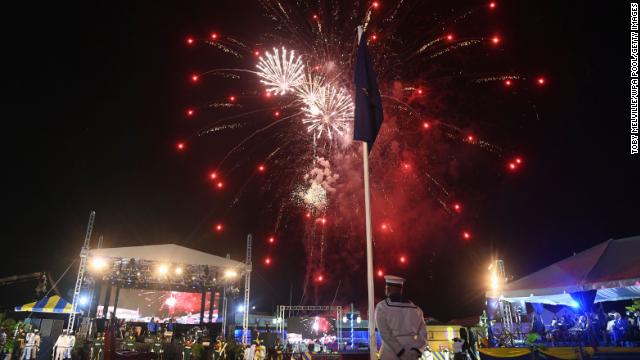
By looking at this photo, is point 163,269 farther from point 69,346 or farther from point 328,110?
point 328,110

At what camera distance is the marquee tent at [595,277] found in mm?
12367

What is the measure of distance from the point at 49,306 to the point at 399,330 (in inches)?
1034

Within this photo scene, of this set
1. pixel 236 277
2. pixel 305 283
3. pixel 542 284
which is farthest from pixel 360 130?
pixel 305 283

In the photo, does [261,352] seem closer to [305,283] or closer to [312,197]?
[312,197]

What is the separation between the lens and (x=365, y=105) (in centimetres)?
633

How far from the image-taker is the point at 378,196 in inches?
750

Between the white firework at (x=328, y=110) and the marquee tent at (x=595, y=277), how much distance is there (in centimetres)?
892

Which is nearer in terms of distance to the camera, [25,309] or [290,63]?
[290,63]

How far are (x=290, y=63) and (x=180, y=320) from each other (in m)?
21.2

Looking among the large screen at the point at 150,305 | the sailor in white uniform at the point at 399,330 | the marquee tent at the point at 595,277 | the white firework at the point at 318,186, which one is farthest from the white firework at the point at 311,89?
the large screen at the point at 150,305

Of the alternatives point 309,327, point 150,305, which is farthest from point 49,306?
point 309,327

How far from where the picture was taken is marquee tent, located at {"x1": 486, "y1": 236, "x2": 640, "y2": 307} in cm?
1237

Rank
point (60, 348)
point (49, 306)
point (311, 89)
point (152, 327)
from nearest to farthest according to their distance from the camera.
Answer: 1. point (311, 89)
2. point (60, 348)
3. point (49, 306)
4. point (152, 327)

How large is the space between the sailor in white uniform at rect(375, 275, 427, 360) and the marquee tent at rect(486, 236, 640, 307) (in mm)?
10461
